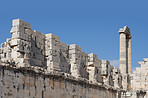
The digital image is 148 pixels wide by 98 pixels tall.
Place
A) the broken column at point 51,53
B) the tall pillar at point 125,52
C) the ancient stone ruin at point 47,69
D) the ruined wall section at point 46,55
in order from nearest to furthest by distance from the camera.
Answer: the ancient stone ruin at point 47,69 → the ruined wall section at point 46,55 → the broken column at point 51,53 → the tall pillar at point 125,52

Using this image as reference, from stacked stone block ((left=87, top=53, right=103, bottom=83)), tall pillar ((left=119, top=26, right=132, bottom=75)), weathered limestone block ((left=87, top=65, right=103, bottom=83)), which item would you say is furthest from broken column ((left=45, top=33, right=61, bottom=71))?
tall pillar ((left=119, top=26, right=132, bottom=75))

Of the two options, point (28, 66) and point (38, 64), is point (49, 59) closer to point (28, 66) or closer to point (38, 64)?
point (38, 64)

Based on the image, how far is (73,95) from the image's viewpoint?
18016 mm

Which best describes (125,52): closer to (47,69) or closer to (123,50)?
(123,50)

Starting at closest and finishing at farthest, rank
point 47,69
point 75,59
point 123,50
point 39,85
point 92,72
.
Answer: point 39,85
point 47,69
point 75,59
point 92,72
point 123,50

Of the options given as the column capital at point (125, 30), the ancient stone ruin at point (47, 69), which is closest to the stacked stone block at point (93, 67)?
the ancient stone ruin at point (47, 69)

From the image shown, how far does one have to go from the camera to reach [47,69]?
53.1ft

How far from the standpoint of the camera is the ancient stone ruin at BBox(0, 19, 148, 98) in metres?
13.6

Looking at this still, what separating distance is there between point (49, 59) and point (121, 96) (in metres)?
10.8

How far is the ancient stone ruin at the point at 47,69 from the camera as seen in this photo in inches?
534

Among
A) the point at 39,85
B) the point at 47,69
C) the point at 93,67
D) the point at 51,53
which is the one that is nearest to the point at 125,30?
the point at 93,67

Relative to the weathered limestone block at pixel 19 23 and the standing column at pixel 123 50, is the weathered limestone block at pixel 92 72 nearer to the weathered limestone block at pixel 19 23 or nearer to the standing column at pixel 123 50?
the weathered limestone block at pixel 19 23

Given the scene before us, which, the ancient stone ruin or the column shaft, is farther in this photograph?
the column shaft

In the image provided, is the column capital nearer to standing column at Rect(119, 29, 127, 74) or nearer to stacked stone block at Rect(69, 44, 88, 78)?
standing column at Rect(119, 29, 127, 74)
